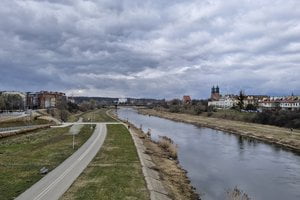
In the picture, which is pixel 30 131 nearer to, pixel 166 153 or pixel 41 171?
pixel 166 153

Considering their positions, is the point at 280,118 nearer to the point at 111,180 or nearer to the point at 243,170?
the point at 243,170

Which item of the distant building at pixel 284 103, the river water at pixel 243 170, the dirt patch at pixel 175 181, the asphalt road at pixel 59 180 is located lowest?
the river water at pixel 243 170

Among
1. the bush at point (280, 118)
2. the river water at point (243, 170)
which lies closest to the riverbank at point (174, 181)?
the river water at point (243, 170)

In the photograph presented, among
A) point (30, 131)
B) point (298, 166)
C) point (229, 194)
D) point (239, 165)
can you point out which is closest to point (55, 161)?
point (229, 194)

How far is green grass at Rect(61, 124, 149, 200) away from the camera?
19.2m

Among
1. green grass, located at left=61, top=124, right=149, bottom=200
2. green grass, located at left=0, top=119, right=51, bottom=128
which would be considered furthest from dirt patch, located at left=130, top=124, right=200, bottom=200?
green grass, located at left=0, top=119, right=51, bottom=128

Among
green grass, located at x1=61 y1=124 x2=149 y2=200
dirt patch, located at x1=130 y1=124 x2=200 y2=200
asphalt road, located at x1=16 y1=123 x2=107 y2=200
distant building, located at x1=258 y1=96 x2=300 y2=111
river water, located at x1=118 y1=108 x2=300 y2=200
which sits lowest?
river water, located at x1=118 y1=108 x2=300 y2=200

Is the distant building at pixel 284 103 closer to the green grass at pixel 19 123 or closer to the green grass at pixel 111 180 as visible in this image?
the green grass at pixel 19 123

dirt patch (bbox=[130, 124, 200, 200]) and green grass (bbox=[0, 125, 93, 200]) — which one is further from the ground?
green grass (bbox=[0, 125, 93, 200])

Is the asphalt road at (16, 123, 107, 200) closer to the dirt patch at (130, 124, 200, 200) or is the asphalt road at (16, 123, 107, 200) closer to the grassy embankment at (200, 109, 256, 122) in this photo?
the dirt patch at (130, 124, 200, 200)

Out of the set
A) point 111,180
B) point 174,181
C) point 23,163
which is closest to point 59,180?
point 111,180

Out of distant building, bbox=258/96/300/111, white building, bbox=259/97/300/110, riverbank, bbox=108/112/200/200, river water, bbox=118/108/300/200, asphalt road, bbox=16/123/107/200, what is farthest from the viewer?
white building, bbox=259/97/300/110

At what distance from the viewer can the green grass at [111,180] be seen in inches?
756

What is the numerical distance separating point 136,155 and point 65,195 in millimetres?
16460
